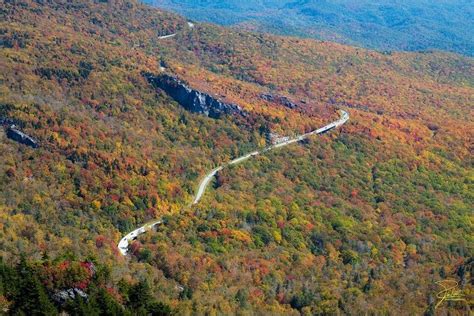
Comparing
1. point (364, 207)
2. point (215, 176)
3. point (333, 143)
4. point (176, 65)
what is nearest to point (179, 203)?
point (215, 176)

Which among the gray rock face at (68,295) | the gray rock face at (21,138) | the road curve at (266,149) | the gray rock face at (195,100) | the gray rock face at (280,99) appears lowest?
the road curve at (266,149)

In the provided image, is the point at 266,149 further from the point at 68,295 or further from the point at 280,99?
the point at 68,295

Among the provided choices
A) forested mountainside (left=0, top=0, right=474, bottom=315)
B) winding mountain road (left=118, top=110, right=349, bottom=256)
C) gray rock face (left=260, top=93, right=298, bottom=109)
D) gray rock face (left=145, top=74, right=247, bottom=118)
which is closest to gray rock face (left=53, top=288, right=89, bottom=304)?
forested mountainside (left=0, top=0, right=474, bottom=315)

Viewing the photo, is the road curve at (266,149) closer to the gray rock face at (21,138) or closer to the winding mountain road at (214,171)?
the winding mountain road at (214,171)

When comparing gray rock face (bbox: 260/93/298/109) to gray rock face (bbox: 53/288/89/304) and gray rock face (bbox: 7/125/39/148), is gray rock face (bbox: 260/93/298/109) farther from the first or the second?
gray rock face (bbox: 53/288/89/304)

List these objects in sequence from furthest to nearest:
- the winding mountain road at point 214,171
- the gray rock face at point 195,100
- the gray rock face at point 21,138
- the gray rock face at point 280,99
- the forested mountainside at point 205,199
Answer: the gray rock face at point 280,99 → the gray rock face at point 195,100 → the gray rock face at point 21,138 → the winding mountain road at point 214,171 → the forested mountainside at point 205,199

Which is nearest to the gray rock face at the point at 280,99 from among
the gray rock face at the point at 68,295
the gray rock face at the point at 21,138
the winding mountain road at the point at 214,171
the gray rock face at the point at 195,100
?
the winding mountain road at the point at 214,171

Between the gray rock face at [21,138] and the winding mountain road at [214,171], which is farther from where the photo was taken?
the gray rock face at [21,138]
